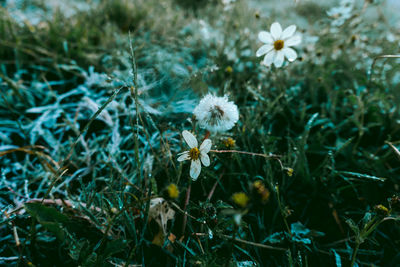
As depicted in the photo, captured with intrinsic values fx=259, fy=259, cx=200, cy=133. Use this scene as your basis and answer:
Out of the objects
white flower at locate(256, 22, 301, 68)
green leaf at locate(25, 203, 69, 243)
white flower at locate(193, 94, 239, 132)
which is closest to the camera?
green leaf at locate(25, 203, 69, 243)

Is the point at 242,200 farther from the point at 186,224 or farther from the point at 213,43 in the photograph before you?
the point at 213,43

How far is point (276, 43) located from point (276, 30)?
1.8 inches

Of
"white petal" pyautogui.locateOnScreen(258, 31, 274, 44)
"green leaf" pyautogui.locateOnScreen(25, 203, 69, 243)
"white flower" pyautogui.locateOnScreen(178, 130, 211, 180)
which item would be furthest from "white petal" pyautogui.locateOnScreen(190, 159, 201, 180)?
"white petal" pyautogui.locateOnScreen(258, 31, 274, 44)

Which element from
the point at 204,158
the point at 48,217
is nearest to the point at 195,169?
the point at 204,158

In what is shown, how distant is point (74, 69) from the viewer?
1.58 metres

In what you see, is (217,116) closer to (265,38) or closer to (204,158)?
(204,158)

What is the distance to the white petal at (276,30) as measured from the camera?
3.01 feet

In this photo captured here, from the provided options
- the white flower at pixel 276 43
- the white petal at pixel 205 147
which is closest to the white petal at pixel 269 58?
the white flower at pixel 276 43

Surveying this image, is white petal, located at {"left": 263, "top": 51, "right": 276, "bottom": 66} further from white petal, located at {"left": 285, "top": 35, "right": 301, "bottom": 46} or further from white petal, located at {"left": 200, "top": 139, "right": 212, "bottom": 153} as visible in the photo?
white petal, located at {"left": 200, "top": 139, "right": 212, "bottom": 153}

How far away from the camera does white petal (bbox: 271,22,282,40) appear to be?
3.01 feet

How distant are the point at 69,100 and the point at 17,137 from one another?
1.07 feet

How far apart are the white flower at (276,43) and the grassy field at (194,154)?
0.5 inches

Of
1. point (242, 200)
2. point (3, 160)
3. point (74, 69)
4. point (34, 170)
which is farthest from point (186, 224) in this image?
point (74, 69)

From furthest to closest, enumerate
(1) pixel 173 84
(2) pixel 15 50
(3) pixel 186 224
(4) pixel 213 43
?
1. (4) pixel 213 43
2. (2) pixel 15 50
3. (1) pixel 173 84
4. (3) pixel 186 224
